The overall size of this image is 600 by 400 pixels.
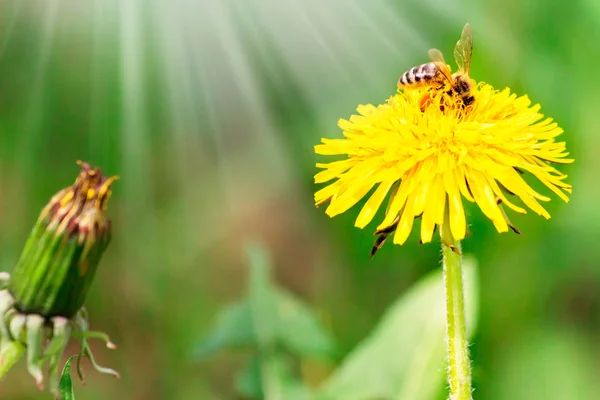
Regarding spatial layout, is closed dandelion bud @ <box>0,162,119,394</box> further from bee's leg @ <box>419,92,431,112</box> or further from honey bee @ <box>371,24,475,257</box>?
bee's leg @ <box>419,92,431,112</box>

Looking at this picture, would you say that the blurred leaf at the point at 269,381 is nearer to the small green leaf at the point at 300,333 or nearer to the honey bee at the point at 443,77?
the small green leaf at the point at 300,333

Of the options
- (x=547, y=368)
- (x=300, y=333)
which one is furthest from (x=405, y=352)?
(x=547, y=368)

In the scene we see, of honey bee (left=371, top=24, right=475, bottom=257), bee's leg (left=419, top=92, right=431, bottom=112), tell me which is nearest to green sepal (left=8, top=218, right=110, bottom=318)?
honey bee (left=371, top=24, right=475, bottom=257)

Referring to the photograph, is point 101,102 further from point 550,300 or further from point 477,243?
point 550,300

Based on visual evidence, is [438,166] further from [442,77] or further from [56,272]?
[56,272]

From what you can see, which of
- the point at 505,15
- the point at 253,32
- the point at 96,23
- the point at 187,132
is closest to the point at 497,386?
the point at 505,15

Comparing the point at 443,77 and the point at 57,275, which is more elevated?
the point at 443,77
